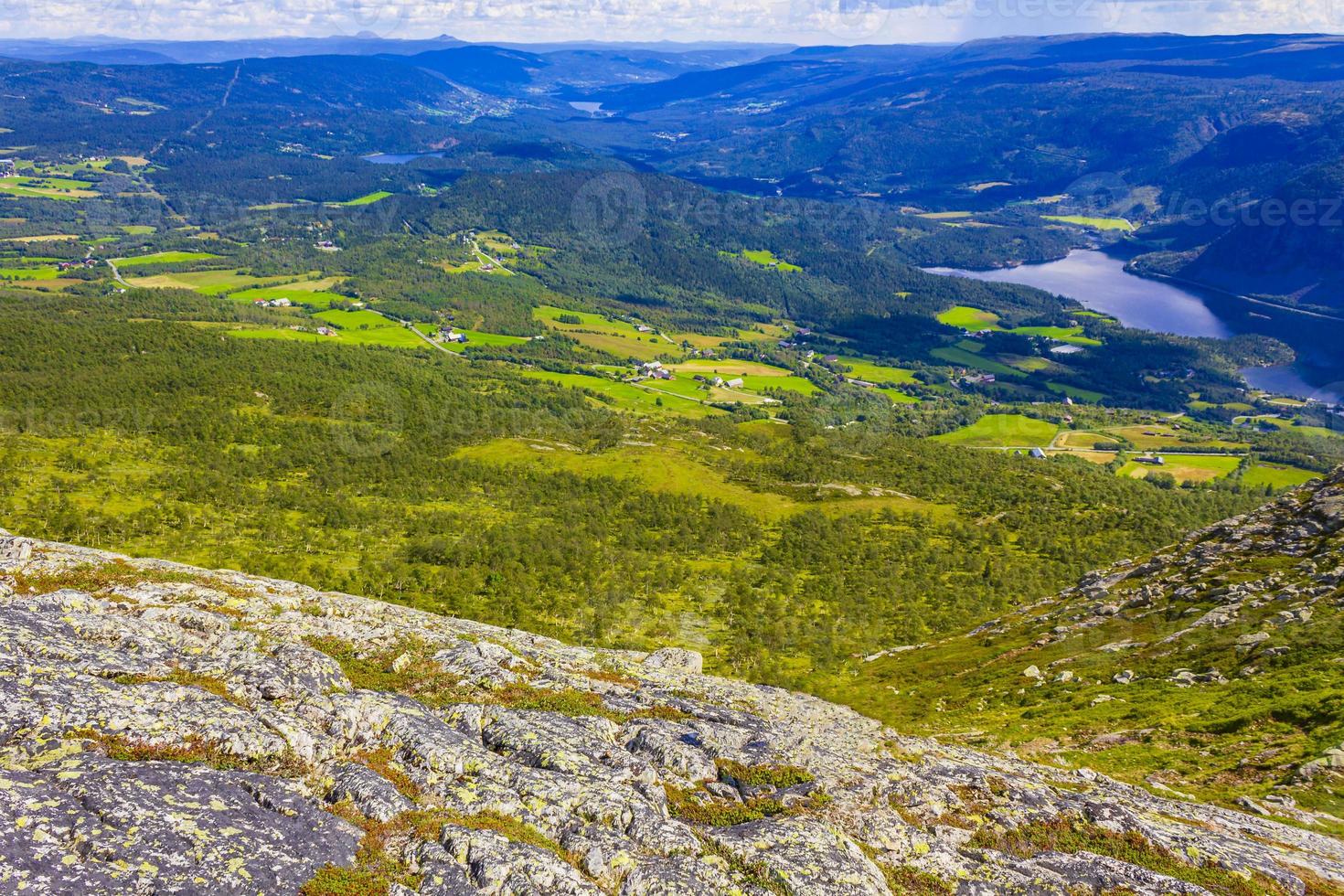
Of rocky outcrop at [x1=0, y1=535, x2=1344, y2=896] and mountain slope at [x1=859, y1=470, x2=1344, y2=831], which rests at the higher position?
rocky outcrop at [x1=0, y1=535, x2=1344, y2=896]

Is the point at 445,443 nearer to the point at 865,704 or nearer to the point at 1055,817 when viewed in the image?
the point at 865,704

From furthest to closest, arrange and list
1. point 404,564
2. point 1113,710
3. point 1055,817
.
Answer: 1. point 404,564
2. point 1113,710
3. point 1055,817

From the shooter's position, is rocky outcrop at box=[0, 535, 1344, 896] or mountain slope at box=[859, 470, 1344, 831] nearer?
rocky outcrop at box=[0, 535, 1344, 896]

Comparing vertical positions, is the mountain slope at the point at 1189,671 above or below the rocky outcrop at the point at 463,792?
below

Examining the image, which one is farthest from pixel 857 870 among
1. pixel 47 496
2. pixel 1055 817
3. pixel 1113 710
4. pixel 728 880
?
pixel 47 496
